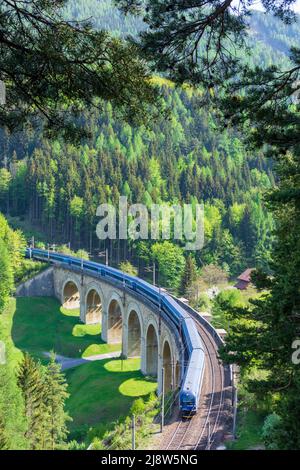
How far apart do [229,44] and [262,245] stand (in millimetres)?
90499

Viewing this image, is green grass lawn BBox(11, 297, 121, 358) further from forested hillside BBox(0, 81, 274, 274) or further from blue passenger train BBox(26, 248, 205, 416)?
forested hillside BBox(0, 81, 274, 274)

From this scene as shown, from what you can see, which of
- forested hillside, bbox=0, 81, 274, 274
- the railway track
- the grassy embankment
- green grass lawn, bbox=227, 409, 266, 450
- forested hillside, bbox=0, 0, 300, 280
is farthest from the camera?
forested hillside, bbox=0, 81, 274, 274

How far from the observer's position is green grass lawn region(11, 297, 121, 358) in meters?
56.5

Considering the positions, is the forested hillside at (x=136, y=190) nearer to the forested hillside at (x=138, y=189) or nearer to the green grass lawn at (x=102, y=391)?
the forested hillside at (x=138, y=189)

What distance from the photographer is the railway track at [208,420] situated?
22.3m

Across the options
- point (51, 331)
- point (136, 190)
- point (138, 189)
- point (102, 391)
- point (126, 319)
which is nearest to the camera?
point (102, 391)

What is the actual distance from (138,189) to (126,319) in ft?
176

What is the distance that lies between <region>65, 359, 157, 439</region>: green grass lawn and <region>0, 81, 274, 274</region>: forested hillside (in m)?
43.4

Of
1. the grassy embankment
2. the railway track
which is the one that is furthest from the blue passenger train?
the grassy embankment

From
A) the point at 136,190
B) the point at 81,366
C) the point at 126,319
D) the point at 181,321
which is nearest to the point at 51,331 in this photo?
the point at 126,319

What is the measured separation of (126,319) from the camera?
55312 millimetres

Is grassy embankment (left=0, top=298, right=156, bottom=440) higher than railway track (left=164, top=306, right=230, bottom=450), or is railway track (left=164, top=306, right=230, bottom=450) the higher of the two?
railway track (left=164, top=306, right=230, bottom=450)

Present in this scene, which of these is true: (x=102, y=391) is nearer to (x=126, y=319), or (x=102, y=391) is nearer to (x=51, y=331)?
(x=126, y=319)

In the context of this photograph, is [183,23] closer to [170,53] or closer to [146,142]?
[170,53]
